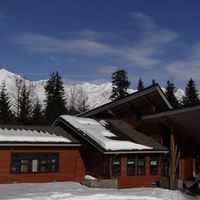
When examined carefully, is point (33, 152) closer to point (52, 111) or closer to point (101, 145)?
point (101, 145)

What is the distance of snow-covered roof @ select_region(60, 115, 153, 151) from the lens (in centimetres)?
2844

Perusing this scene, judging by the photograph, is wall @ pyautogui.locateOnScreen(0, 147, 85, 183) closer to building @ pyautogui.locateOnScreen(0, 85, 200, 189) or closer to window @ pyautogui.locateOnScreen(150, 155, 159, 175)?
building @ pyautogui.locateOnScreen(0, 85, 200, 189)

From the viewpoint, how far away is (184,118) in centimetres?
2984

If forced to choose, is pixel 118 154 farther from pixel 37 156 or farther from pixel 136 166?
pixel 37 156

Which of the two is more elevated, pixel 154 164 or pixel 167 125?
pixel 167 125

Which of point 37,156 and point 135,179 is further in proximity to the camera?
point 135,179

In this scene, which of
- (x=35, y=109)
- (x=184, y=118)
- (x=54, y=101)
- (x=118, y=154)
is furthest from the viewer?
(x=54, y=101)

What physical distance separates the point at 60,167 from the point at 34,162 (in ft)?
6.86

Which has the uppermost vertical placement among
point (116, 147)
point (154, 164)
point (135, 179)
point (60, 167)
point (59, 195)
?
point (116, 147)

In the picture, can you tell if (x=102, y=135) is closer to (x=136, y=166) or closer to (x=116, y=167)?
(x=116, y=167)

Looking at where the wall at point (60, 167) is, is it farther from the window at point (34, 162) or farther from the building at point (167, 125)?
the building at point (167, 125)

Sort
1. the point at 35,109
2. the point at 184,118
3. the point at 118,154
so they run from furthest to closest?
the point at 35,109
the point at 184,118
the point at 118,154

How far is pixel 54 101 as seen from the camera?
7544 cm

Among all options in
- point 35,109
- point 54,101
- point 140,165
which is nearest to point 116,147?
point 140,165
